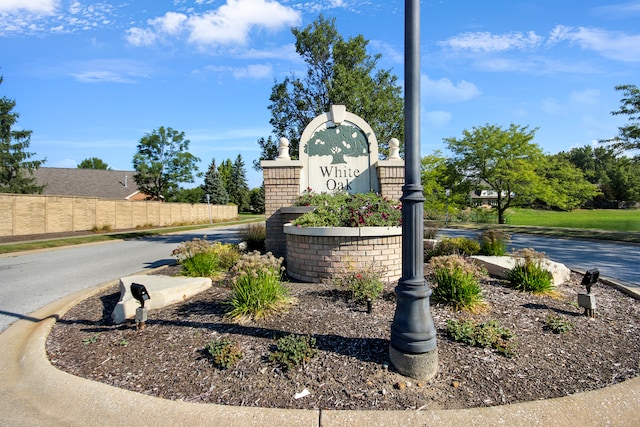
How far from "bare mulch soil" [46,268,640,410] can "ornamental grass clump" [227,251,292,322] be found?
159mm

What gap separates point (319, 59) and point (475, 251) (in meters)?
10.3

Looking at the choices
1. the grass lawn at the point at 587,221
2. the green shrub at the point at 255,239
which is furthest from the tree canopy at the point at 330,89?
the grass lawn at the point at 587,221

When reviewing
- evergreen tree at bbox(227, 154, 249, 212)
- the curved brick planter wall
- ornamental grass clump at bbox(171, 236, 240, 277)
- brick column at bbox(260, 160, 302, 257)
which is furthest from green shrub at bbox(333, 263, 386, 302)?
evergreen tree at bbox(227, 154, 249, 212)

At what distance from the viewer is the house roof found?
41.0 meters

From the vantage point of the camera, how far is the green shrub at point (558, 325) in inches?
152

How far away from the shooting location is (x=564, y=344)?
3568mm

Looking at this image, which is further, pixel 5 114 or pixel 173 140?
pixel 173 140

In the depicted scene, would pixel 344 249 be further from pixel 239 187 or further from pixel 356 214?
pixel 239 187

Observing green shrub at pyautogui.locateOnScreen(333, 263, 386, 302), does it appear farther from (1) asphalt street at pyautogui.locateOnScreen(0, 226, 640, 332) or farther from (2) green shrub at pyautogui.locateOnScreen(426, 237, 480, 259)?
(1) asphalt street at pyautogui.locateOnScreen(0, 226, 640, 332)

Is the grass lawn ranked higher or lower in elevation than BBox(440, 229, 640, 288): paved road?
lower

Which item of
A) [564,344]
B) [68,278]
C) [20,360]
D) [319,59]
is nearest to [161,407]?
[20,360]

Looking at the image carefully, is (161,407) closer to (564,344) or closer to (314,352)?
(314,352)

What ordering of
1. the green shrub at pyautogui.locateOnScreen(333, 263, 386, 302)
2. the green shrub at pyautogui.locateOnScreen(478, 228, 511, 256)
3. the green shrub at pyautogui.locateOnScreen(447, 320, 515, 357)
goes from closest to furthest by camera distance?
the green shrub at pyautogui.locateOnScreen(447, 320, 515, 357), the green shrub at pyautogui.locateOnScreen(333, 263, 386, 302), the green shrub at pyautogui.locateOnScreen(478, 228, 511, 256)

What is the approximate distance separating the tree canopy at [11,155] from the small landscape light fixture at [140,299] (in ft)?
98.7
